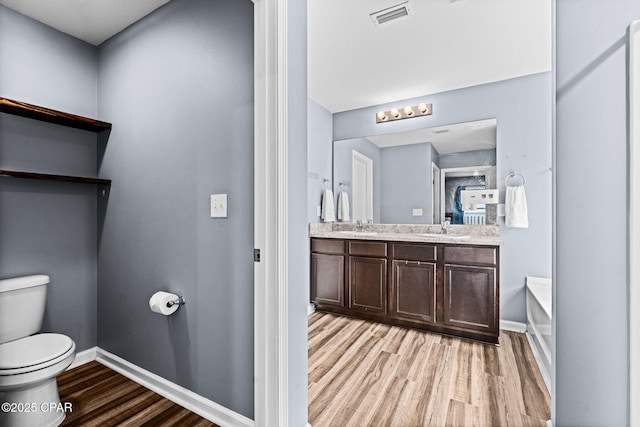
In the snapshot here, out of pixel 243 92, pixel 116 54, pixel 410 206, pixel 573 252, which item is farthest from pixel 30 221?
pixel 410 206

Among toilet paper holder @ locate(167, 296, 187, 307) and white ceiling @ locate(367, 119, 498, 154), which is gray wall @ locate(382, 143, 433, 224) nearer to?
white ceiling @ locate(367, 119, 498, 154)

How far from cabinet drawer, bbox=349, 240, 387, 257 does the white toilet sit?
2.22 metres

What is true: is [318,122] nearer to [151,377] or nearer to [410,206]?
[410,206]

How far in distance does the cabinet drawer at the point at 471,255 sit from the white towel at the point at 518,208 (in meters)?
0.55

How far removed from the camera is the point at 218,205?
1481mm

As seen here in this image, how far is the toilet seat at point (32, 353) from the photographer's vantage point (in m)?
A: 1.33

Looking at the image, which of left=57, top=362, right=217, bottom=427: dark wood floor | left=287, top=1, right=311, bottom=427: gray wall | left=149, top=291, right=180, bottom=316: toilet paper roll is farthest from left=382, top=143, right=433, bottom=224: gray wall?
left=57, top=362, right=217, bottom=427: dark wood floor

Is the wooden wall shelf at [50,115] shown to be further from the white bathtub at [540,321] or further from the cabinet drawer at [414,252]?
the white bathtub at [540,321]

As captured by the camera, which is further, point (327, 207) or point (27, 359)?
point (327, 207)

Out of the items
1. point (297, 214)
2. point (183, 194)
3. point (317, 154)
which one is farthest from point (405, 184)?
point (183, 194)

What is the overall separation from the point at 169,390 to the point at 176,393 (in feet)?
0.21

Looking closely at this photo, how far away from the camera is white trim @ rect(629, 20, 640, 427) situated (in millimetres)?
902

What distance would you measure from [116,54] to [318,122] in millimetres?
1983

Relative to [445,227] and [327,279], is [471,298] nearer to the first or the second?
[445,227]
